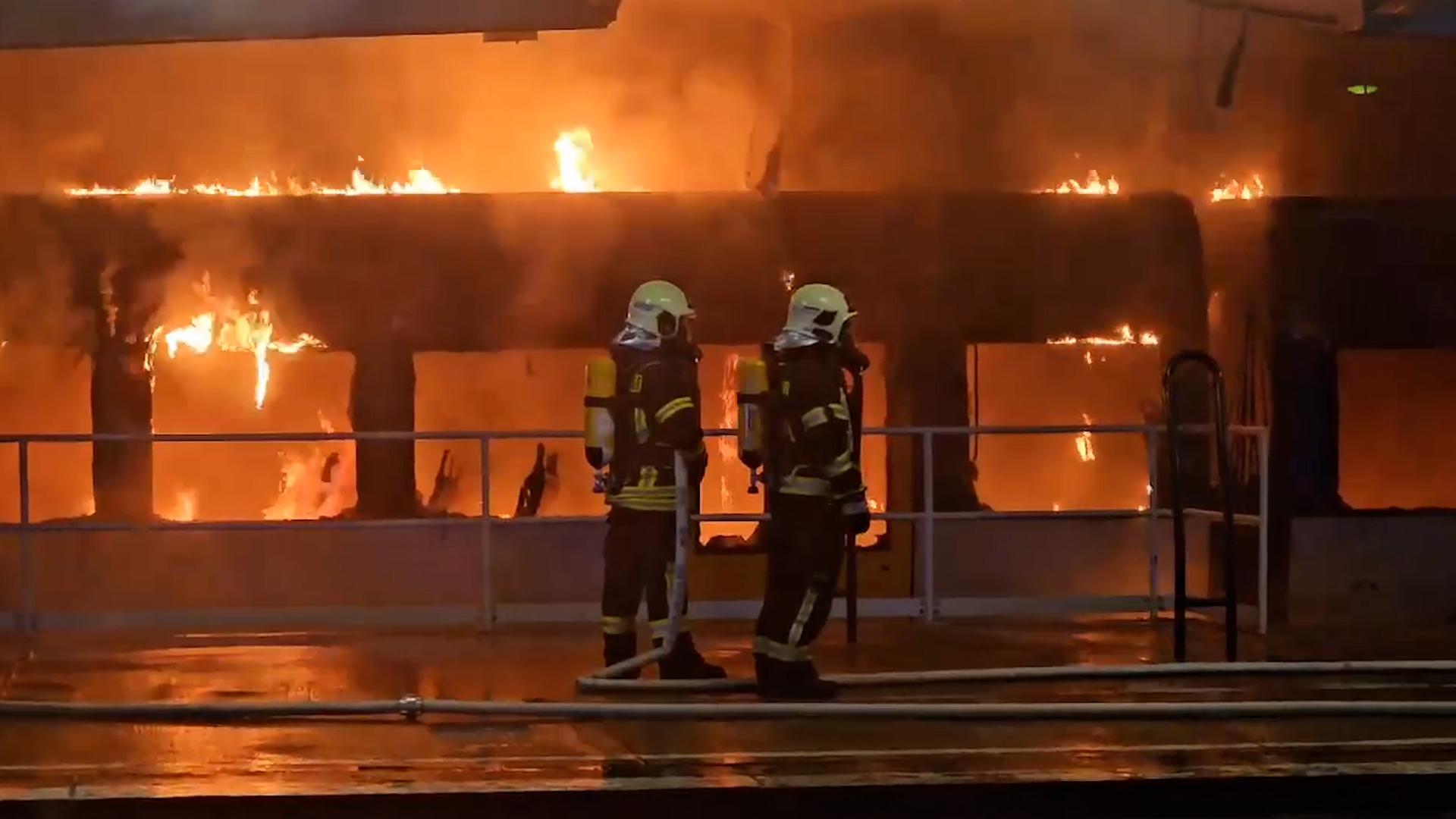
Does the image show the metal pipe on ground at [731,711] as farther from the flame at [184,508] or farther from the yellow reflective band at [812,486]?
the flame at [184,508]

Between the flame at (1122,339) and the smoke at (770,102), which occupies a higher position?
the smoke at (770,102)

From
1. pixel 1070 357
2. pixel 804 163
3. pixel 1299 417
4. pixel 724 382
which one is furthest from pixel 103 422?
pixel 1299 417

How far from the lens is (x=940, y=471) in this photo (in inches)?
390

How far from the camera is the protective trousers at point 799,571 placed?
6016 millimetres

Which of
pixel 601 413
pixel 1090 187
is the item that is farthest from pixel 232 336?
pixel 1090 187

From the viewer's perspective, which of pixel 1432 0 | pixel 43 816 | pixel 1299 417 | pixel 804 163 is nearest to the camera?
pixel 43 816

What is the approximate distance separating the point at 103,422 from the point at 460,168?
2.87 meters

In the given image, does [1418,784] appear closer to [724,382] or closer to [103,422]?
[724,382]

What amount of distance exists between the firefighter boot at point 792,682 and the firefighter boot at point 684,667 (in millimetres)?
375

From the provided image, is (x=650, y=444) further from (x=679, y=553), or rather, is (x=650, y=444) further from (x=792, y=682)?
(x=792, y=682)

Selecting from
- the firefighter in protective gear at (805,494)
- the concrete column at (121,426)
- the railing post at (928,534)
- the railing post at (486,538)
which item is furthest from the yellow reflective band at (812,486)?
the concrete column at (121,426)

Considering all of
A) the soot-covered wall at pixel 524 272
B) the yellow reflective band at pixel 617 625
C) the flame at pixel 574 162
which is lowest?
the yellow reflective band at pixel 617 625

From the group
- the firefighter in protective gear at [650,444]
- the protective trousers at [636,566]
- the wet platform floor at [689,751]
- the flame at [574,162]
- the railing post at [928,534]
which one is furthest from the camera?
the flame at [574,162]

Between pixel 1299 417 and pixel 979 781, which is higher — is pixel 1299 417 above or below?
above
